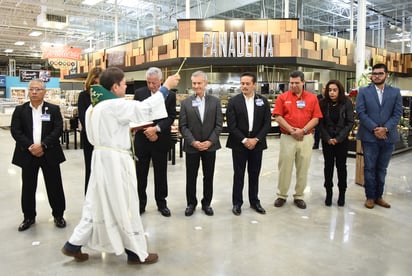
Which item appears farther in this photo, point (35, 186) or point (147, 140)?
point (147, 140)

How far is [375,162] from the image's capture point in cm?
403

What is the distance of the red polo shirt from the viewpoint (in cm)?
390

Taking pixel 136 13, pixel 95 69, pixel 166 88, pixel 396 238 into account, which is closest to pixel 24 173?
pixel 95 69

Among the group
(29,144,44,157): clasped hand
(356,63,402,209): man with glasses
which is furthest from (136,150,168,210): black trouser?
(356,63,402,209): man with glasses

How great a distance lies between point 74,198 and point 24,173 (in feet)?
3.92

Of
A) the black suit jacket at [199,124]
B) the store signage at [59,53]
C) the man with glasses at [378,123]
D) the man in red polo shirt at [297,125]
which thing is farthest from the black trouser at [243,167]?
A: the store signage at [59,53]

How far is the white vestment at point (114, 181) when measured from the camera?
243cm

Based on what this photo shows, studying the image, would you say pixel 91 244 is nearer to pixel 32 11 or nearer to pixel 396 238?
pixel 396 238

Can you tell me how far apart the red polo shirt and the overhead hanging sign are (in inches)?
512

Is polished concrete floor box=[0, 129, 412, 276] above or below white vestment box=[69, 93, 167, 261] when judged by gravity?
below

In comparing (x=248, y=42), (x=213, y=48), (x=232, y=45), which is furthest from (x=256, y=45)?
(x=213, y=48)

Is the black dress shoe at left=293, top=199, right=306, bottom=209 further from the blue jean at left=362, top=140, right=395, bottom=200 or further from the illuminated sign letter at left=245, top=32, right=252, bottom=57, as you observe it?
the illuminated sign letter at left=245, top=32, right=252, bottom=57

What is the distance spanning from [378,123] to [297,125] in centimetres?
88

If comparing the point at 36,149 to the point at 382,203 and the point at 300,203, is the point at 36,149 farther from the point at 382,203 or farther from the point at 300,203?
the point at 382,203
